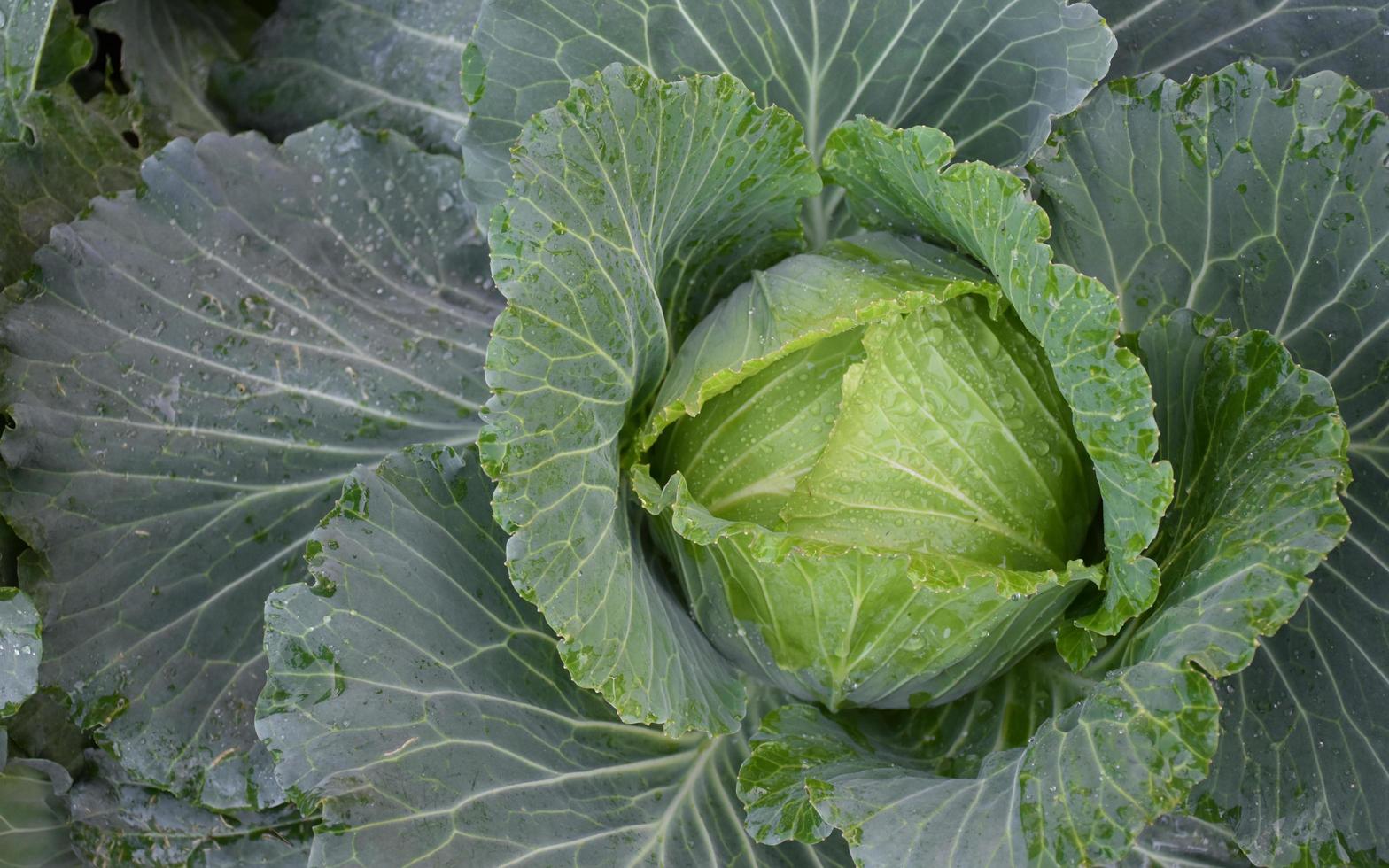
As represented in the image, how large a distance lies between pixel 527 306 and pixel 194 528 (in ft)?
2.82

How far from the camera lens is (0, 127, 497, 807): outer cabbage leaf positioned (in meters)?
1.82

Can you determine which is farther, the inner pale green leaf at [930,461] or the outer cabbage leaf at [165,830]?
the outer cabbage leaf at [165,830]

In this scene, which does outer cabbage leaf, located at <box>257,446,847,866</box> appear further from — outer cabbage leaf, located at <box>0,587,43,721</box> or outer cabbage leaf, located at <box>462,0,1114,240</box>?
outer cabbage leaf, located at <box>462,0,1114,240</box>

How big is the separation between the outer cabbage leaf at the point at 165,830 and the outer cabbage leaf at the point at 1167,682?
862mm

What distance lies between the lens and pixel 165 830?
1.95 meters

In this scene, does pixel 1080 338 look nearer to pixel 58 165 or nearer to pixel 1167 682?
pixel 1167 682

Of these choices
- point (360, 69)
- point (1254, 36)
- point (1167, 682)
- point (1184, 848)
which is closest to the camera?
point (1167, 682)

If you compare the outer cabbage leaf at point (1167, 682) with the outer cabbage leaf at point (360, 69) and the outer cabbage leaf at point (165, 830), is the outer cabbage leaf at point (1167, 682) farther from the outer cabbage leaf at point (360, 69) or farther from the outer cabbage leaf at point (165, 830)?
the outer cabbage leaf at point (360, 69)

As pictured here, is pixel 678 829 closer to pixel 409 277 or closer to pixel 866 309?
pixel 866 309

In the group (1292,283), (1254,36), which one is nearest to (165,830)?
(1292,283)

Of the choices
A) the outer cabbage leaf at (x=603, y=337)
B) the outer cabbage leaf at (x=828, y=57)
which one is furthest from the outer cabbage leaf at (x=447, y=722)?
the outer cabbage leaf at (x=828, y=57)

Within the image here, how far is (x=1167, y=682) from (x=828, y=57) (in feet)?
3.45

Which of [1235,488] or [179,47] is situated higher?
[179,47]

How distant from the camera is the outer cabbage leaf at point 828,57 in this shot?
1.71 metres
